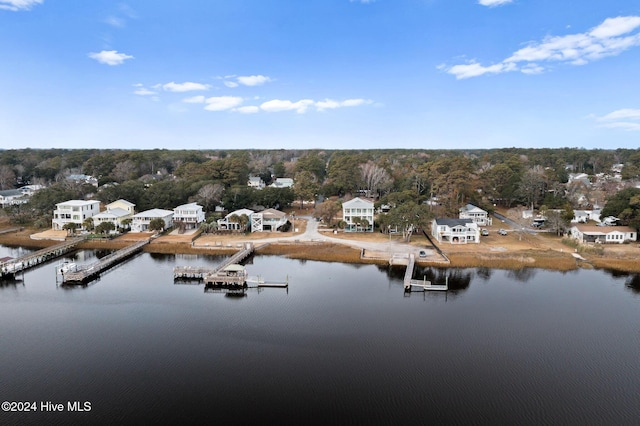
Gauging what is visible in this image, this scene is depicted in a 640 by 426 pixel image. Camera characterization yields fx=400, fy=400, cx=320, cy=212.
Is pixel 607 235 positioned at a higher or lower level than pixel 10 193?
lower

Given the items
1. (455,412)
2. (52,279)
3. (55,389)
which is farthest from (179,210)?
(455,412)

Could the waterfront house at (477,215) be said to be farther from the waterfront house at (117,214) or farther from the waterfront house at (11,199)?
the waterfront house at (11,199)

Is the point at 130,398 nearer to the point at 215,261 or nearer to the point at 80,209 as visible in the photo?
the point at 215,261

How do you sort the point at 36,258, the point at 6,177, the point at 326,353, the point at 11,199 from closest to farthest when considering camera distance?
the point at 326,353 < the point at 36,258 < the point at 11,199 < the point at 6,177

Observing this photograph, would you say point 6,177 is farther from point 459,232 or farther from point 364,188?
point 459,232

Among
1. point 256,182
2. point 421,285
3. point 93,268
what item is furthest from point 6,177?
point 421,285

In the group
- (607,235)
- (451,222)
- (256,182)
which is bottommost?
(607,235)

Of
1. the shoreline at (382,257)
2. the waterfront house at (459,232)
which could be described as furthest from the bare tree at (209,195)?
the waterfront house at (459,232)
